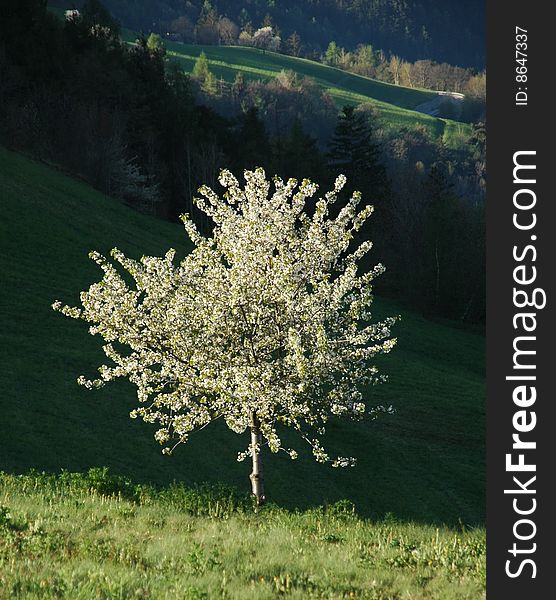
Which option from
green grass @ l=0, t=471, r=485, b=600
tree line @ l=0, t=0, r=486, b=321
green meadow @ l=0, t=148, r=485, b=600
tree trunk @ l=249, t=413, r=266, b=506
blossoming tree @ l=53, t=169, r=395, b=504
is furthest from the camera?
tree line @ l=0, t=0, r=486, b=321

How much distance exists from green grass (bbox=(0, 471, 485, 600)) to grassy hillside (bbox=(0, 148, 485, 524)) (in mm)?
12982

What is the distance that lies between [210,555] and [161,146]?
98.4 meters

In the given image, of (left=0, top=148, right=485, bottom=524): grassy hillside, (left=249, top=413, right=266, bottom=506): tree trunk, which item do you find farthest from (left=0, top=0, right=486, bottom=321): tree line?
(left=249, top=413, right=266, bottom=506): tree trunk

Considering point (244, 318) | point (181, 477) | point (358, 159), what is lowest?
point (181, 477)

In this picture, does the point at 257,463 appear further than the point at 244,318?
Yes

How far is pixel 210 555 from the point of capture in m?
11.2

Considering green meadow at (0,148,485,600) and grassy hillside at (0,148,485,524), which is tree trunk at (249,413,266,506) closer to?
green meadow at (0,148,485,600)

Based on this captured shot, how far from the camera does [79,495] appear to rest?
635 inches

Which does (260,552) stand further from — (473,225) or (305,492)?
(473,225)

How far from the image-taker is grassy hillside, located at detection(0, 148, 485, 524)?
30.1 metres

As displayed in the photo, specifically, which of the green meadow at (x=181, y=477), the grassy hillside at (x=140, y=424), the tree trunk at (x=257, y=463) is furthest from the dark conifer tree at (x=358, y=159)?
the tree trunk at (x=257, y=463)

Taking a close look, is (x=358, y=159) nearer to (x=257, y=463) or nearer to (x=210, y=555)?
(x=257, y=463)

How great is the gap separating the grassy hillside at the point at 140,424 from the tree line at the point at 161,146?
20737 millimetres

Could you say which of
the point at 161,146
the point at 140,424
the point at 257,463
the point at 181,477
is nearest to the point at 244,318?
the point at 257,463
